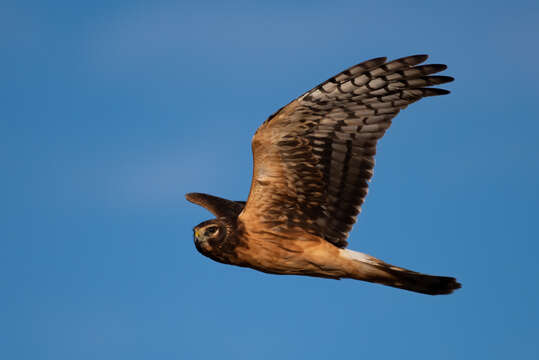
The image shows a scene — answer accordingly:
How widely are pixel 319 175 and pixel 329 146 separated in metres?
0.35

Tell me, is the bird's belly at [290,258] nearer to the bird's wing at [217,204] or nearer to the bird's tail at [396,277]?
the bird's tail at [396,277]

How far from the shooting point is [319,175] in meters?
9.36

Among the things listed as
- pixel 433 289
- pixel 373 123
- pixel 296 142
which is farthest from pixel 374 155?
pixel 433 289

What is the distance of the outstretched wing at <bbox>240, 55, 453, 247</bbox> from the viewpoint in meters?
8.95

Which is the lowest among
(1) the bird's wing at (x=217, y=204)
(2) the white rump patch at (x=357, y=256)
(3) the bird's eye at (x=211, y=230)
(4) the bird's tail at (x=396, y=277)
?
(4) the bird's tail at (x=396, y=277)

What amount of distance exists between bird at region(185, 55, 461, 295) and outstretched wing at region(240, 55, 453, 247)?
0.01 metres

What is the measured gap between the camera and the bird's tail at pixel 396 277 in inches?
359

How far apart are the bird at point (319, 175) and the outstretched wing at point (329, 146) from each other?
0.04 ft

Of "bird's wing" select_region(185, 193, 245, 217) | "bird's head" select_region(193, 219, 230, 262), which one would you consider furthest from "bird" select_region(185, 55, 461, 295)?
"bird's wing" select_region(185, 193, 245, 217)

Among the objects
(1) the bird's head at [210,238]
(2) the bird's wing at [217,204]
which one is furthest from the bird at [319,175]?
(2) the bird's wing at [217,204]

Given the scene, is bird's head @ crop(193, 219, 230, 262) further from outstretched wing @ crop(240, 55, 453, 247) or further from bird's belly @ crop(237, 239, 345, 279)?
outstretched wing @ crop(240, 55, 453, 247)

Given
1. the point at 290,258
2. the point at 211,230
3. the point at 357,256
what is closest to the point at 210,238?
the point at 211,230

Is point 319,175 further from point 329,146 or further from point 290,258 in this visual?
point 290,258

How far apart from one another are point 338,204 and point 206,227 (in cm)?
162
